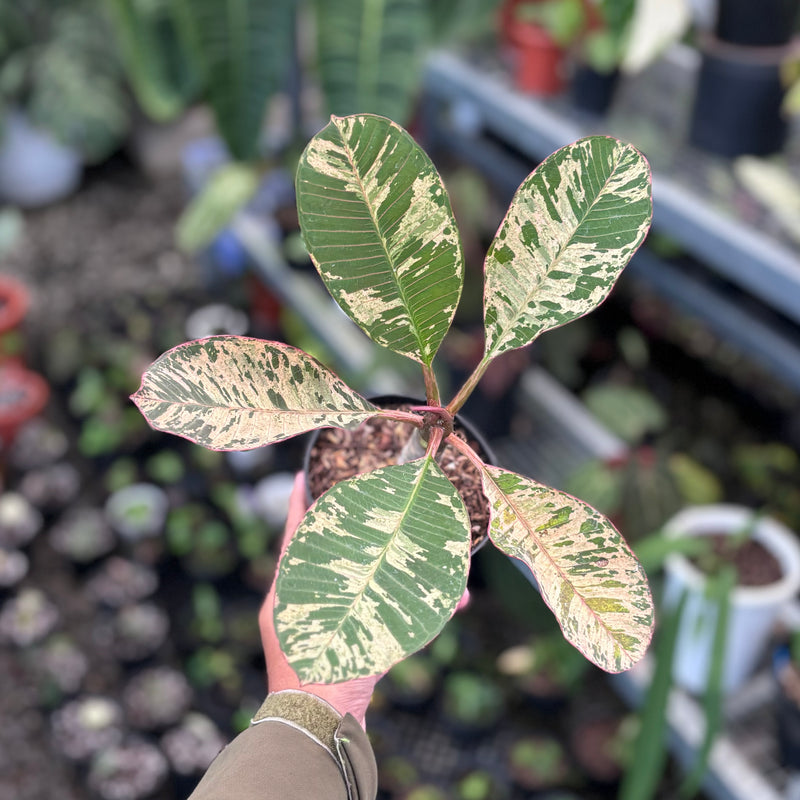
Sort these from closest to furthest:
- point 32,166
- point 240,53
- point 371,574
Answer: point 371,574 → point 240,53 → point 32,166

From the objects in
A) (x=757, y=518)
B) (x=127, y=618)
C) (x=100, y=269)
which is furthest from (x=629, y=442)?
(x=100, y=269)

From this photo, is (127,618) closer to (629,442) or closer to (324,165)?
(629,442)

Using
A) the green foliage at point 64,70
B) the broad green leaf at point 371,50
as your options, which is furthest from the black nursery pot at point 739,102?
the green foliage at point 64,70

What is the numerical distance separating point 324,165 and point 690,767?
1.12 m

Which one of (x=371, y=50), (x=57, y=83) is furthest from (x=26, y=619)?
(x=57, y=83)

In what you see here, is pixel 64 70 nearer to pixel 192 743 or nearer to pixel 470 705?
pixel 192 743

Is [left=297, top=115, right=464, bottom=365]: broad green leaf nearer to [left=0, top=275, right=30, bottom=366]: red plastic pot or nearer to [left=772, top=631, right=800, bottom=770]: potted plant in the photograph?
[left=772, top=631, right=800, bottom=770]: potted plant

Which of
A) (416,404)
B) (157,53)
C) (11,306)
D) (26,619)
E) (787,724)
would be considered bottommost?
(26,619)

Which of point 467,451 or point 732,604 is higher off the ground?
point 467,451

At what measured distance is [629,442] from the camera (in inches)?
64.3

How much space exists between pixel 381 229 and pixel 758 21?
1.00 metres

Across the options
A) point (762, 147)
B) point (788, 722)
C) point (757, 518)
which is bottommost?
point (788, 722)

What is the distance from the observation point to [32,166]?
299cm

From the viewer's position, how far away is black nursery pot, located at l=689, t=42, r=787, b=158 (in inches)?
47.4
